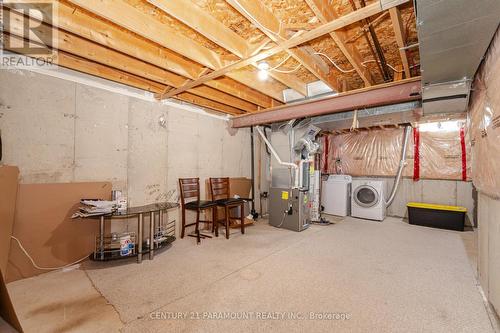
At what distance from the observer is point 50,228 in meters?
2.39

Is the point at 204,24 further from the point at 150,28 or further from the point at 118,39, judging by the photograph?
the point at 118,39

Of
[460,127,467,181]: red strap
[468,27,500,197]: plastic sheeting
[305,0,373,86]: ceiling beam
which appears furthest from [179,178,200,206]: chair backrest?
[460,127,467,181]: red strap

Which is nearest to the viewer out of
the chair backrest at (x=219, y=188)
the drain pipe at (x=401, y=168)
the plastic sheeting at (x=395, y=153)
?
the chair backrest at (x=219, y=188)

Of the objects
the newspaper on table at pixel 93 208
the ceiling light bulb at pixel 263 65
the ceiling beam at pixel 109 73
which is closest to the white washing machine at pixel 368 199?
the ceiling light bulb at pixel 263 65

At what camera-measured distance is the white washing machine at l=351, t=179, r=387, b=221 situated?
15.1 ft

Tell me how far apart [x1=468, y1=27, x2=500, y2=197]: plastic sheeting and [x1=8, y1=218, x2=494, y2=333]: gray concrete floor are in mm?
1033

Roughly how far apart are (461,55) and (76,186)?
150 inches

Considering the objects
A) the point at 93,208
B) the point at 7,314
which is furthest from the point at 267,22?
the point at 93,208

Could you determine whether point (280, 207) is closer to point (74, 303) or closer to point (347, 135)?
point (347, 135)

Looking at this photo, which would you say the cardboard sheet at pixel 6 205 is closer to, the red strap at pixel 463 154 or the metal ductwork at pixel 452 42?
the metal ductwork at pixel 452 42

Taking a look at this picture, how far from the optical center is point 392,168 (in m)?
4.83

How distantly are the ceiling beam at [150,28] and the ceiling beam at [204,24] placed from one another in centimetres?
36

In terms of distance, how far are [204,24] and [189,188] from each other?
7.81 feet

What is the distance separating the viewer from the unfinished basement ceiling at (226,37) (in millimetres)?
1702
